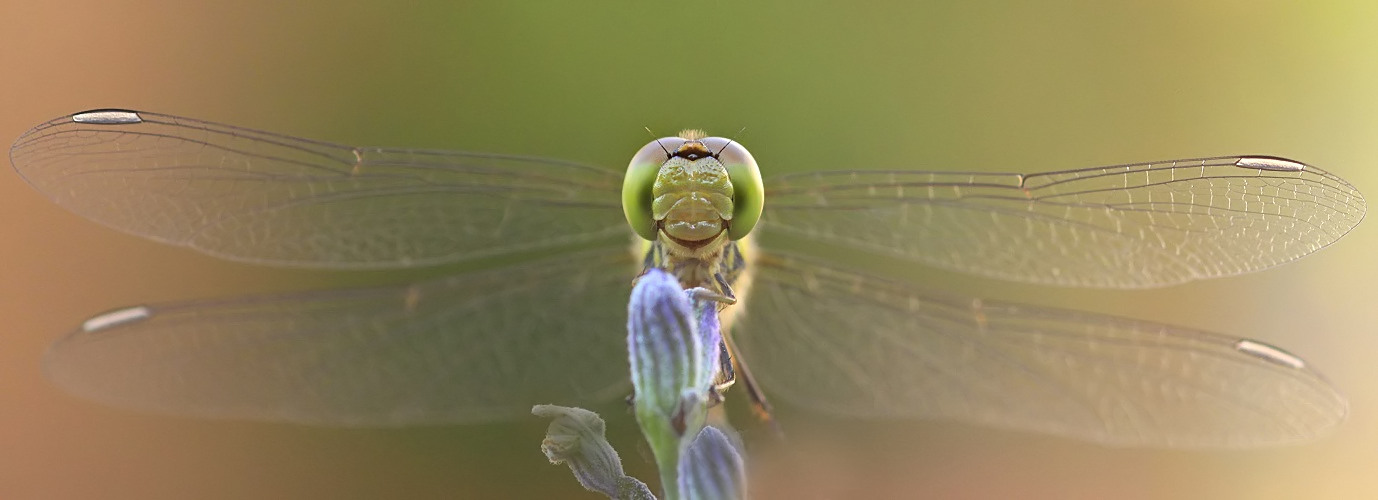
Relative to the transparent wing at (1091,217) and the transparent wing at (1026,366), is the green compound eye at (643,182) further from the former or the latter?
the transparent wing at (1026,366)

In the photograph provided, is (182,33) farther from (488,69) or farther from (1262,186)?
(1262,186)

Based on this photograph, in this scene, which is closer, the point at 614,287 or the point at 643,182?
the point at 643,182

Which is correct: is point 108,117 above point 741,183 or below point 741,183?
above

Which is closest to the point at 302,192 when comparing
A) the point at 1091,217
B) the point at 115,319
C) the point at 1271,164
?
the point at 115,319

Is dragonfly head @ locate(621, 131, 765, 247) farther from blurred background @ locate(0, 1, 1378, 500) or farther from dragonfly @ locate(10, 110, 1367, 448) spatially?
blurred background @ locate(0, 1, 1378, 500)

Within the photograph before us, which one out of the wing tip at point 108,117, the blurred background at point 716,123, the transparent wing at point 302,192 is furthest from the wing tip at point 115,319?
the blurred background at point 716,123

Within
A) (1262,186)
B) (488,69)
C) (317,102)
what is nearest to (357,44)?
(317,102)

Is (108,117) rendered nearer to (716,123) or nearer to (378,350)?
(378,350)
